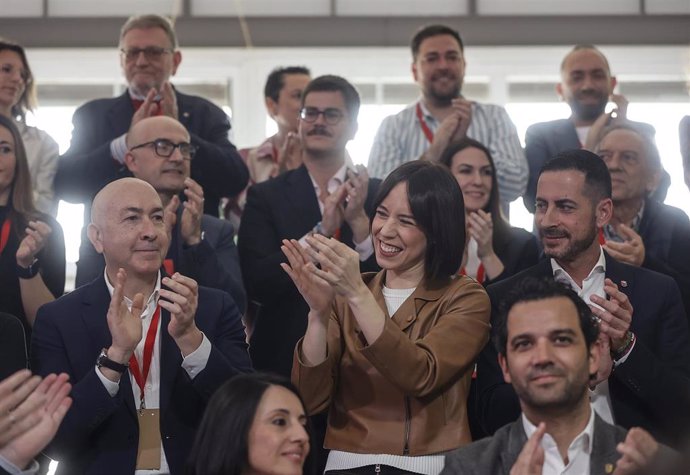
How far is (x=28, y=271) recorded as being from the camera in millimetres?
4969

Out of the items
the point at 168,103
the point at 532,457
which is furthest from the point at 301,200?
the point at 532,457

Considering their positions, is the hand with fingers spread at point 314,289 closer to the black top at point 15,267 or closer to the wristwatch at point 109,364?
the wristwatch at point 109,364

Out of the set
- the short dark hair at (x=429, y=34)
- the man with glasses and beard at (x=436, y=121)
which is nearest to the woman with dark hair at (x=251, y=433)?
the man with glasses and beard at (x=436, y=121)

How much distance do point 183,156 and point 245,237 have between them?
0.41m

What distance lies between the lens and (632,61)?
29.0 feet

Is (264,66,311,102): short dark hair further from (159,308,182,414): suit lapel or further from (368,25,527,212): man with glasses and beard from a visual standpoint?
(159,308,182,414): suit lapel

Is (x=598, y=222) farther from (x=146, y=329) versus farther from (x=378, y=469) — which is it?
(x=146, y=329)

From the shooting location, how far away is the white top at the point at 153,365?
13.7 feet

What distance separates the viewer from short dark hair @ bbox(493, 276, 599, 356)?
3.75 meters

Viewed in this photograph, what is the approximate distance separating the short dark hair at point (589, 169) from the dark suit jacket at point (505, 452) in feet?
3.75

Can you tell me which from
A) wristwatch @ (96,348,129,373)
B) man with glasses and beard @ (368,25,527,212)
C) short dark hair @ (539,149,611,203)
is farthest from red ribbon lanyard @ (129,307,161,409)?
man with glasses and beard @ (368,25,527,212)

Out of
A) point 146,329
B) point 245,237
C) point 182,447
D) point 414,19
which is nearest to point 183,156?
point 245,237

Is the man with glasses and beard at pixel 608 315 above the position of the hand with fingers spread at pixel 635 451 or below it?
above

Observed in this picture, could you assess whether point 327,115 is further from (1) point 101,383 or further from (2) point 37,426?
(2) point 37,426
